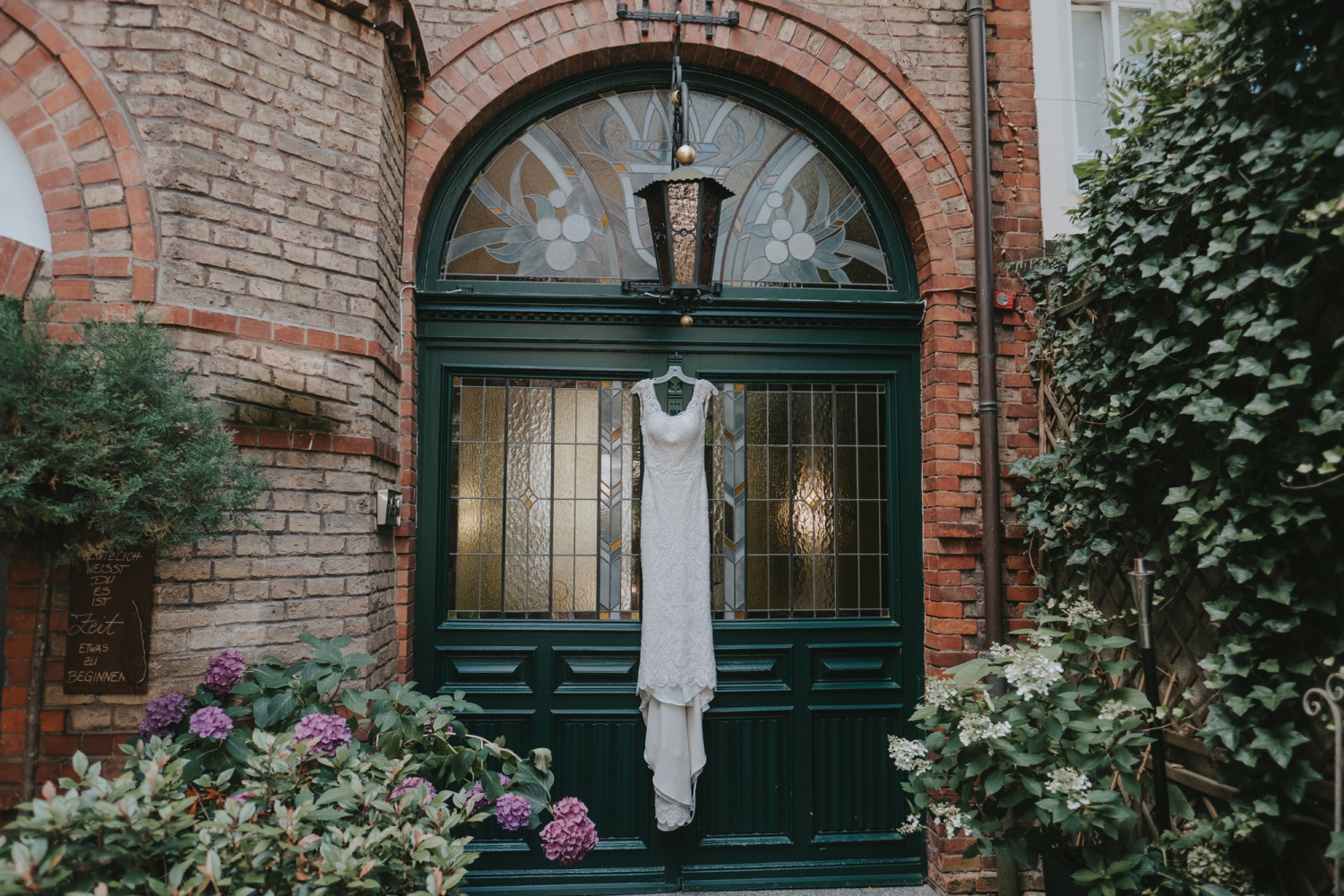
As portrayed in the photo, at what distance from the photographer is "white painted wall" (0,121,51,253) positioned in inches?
107

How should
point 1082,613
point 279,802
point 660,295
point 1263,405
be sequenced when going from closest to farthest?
1. point 279,802
2. point 1263,405
3. point 1082,613
4. point 660,295

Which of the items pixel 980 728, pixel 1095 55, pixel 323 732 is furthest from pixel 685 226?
pixel 1095 55

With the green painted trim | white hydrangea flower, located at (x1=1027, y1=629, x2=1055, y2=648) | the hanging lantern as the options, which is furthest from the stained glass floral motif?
white hydrangea flower, located at (x1=1027, y1=629, x2=1055, y2=648)

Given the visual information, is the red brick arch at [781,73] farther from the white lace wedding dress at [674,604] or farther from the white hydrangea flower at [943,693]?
the white hydrangea flower at [943,693]

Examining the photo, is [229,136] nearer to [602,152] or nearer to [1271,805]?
[602,152]

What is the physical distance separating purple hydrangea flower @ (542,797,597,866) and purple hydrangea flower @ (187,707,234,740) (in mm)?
1181

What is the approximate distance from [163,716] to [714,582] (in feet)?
8.18

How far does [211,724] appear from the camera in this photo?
95.3 inches

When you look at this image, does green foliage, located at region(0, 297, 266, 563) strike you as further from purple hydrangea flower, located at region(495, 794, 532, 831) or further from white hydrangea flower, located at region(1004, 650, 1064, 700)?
white hydrangea flower, located at region(1004, 650, 1064, 700)

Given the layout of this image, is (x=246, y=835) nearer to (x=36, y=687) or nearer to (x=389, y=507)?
(x=36, y=687)

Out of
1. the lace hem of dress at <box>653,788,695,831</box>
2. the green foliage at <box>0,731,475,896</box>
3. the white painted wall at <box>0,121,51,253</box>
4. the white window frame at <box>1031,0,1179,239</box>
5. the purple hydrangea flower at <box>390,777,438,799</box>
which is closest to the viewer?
the green foliage at <box>0,731,475,896</box>

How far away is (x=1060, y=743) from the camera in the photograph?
261 cm

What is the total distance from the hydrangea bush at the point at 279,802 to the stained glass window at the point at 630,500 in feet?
3.57

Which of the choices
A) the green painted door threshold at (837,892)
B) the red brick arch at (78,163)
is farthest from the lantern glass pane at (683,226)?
the green painted door threshold at (837,892)
